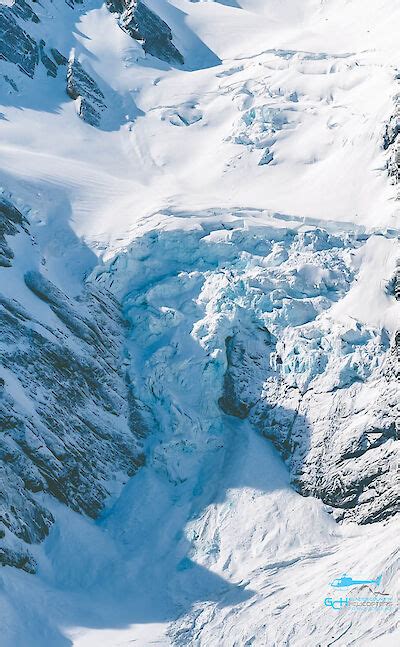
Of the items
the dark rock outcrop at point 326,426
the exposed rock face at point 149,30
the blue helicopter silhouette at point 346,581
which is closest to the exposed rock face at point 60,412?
the dark rock outcrop at point 326,426

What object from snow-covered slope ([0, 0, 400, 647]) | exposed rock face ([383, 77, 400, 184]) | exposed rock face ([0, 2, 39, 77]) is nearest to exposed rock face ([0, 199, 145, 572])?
snow-covered slope ([0, 0, 400, 647])

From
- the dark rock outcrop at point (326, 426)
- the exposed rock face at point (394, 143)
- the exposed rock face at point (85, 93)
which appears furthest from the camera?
the exposed rock face at point (85, 93)

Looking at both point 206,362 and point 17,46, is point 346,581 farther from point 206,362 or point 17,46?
point 17,46

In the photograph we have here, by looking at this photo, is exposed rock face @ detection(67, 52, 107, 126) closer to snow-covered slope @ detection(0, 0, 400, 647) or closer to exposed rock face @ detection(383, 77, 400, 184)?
snow-covered slope @ detection(0, 0, 400, 647)

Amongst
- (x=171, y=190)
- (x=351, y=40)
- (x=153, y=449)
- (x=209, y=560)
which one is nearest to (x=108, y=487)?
(x=153, y=449)

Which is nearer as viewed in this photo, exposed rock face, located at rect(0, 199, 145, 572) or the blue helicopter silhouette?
the blue helicopter silhouette

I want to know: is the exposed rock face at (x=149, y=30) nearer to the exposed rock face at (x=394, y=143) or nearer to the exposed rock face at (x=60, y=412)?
the exposed rock face at (x=394, y=143)

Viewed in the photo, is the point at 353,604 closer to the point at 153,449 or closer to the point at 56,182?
the point at 153,449
